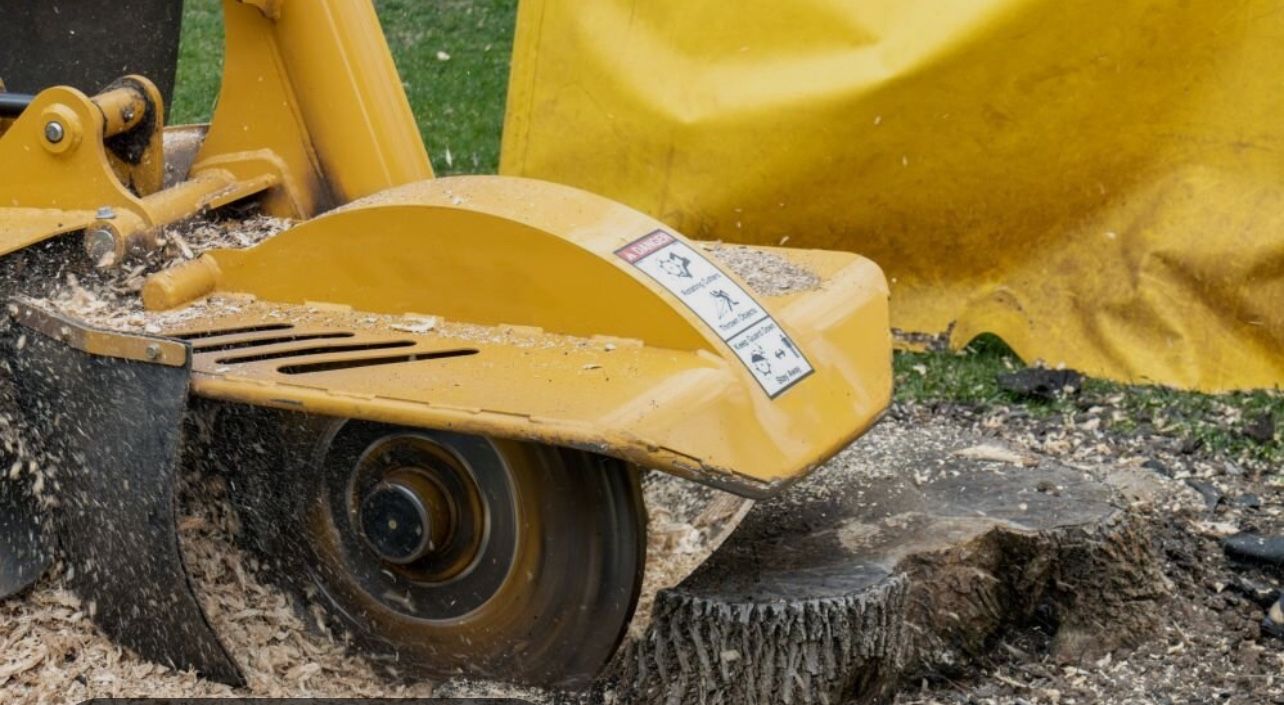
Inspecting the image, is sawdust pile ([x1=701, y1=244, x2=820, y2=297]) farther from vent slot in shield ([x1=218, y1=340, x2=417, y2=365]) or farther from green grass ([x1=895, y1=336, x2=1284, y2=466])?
green grass ([x1=895, y1=336, x2=1284, y2=466])

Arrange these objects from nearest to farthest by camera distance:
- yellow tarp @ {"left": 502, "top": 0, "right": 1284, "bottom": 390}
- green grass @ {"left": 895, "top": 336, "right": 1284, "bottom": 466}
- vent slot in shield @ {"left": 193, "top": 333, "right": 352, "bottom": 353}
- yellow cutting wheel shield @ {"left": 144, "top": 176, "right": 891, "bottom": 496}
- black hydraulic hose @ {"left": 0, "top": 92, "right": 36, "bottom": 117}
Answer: yellow cutting wheel shield @ {"left": 144, "top": 176, "right": 891, "bottom": 496} → vent slot in shield @ {"left": 193, "top": 333, "right": 352, "bottom": 353} → black hydraulic hose @ {"left": 0, "top": 92, "right": 36, "bottom": 117} → green grass @ {"left": 895, "top": 336, "right": 1284, "bottom": 466} → yellow tarp @ {"left": 502, "top": 0, "right": 1284, "bottom": 390}

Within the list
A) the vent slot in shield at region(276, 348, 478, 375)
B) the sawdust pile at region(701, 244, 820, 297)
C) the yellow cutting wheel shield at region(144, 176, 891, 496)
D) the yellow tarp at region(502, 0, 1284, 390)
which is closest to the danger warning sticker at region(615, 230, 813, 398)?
the yellow cutting wheel shield at region(144, 176, 891, 496)

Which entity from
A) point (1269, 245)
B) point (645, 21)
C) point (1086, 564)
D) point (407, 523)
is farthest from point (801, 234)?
point (407, 523)

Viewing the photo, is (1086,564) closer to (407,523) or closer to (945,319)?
(407,523)

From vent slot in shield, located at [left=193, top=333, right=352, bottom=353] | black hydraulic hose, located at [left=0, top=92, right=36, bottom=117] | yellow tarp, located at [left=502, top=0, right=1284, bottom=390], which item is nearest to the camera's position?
vent slot in shield, located at [left=193, top=333, right=352, bottom=353]

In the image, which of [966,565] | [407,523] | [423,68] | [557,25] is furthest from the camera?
[423,68]

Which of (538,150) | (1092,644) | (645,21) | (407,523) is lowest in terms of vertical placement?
(1092,644)

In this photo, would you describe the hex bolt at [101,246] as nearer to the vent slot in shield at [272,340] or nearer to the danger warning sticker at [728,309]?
the vent slot in shield at [272,340]

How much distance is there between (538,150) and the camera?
4.86 m

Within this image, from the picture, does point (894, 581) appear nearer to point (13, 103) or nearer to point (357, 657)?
point (357, 657)

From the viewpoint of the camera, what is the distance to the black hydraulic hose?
299 cm

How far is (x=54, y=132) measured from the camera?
2.84m

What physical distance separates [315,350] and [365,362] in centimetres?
8

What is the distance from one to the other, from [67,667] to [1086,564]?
1.65 meters
